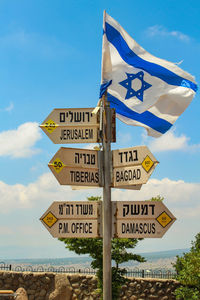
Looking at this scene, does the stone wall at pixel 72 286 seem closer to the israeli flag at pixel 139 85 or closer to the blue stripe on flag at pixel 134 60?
the israeli flag at pixel 139 85

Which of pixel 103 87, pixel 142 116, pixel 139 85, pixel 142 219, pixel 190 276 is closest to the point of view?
pixel 142 219

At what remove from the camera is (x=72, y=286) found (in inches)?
766

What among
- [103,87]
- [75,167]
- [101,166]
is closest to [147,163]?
[101,166]

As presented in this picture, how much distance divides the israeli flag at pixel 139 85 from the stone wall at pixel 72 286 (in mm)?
12425

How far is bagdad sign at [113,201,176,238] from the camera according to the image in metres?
6.61

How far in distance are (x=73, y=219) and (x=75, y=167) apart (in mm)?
851

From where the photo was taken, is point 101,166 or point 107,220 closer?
point 107,220

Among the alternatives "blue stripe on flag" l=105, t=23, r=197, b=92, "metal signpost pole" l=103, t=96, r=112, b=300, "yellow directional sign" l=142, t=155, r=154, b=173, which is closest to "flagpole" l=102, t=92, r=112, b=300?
"metal signpost pole" l=103, t=96, r=112, b=300

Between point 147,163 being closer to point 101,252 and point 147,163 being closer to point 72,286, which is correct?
point 101,252

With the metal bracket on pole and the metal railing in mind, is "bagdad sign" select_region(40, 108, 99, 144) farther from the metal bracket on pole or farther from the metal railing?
the metal railing

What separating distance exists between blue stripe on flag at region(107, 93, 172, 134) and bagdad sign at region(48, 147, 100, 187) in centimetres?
110

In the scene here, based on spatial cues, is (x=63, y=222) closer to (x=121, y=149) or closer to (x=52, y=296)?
(x=121, y=149)

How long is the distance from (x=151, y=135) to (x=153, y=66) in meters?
1.41

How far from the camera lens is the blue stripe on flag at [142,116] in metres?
7.73
